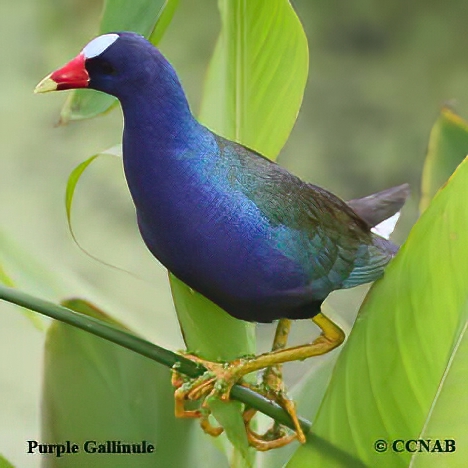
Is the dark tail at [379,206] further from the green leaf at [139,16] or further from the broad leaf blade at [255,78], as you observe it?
the green leaf at [139,16]

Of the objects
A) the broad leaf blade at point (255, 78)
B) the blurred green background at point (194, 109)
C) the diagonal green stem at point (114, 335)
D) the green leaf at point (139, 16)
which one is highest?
the green leaf at point (139, 16)

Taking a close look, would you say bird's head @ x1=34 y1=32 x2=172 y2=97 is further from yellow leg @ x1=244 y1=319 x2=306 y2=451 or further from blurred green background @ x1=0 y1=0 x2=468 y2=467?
blurred green background @ x1=0 y1=0 x2=468 y2=467

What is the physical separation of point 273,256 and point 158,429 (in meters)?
0.20

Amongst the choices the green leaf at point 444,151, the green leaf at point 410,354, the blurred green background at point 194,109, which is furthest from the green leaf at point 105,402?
the blurred green background at point 194,109

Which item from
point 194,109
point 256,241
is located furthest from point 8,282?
point 194,109

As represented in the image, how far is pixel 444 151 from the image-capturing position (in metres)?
0.91

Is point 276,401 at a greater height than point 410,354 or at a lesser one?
lesser

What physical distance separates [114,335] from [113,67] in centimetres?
20

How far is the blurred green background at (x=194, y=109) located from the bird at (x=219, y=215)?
2.57ft

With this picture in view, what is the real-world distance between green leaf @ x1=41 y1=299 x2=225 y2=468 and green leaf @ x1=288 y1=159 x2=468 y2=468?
0.14m

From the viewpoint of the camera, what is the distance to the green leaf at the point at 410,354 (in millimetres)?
579

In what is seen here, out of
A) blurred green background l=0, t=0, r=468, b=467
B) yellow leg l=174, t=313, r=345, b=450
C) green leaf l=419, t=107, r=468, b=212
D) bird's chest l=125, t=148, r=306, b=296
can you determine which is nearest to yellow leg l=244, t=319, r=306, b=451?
yellow leg l=174, t=313, r=345, b=450

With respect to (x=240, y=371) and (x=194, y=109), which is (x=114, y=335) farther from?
(x=194, y=109)

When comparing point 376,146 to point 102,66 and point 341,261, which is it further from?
point 102,66
